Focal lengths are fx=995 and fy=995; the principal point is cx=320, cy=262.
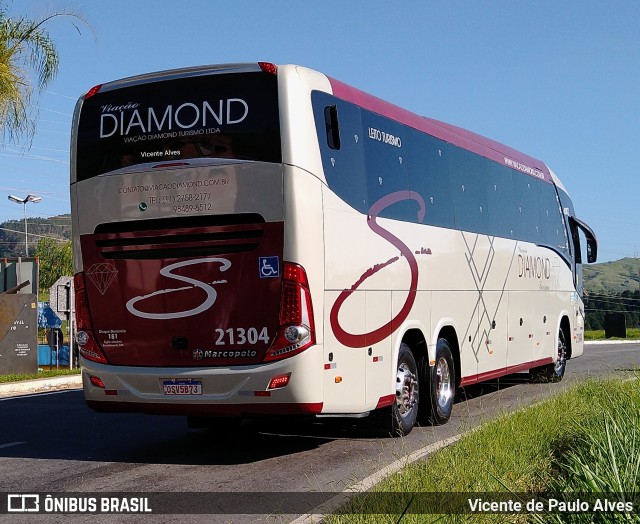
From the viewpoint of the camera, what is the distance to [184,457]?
10.1 metres

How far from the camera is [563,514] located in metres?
5.95

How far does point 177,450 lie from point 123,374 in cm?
120

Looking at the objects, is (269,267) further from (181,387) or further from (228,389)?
(181,387)

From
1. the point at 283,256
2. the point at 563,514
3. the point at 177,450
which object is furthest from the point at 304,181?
the point at 563,514

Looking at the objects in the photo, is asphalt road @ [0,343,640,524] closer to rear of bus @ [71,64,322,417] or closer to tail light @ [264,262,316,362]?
rear of bus @ [71,64,322,417]

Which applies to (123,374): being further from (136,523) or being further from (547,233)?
(547,233)

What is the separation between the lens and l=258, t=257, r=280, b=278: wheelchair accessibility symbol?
9.27 metres

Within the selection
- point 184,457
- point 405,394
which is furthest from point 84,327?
point 405,394

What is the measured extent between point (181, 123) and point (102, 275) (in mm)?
1750

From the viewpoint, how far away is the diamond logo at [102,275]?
32.9 ft

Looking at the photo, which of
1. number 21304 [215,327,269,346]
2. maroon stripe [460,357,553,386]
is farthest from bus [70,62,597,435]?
maroon stripe [460,357,553,386]

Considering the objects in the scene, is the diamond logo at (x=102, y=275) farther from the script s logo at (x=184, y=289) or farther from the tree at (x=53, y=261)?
the tree at (x=53, y=261)

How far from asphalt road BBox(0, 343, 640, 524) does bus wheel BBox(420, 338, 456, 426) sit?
0.62 ft

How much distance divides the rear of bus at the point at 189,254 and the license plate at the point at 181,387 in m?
0.01
